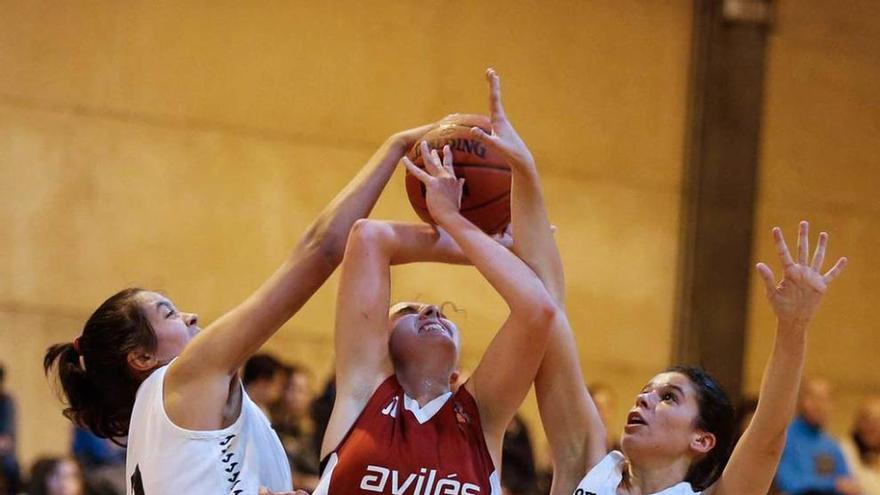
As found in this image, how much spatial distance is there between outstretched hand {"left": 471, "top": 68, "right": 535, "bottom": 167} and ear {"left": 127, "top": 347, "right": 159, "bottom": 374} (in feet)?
3.51

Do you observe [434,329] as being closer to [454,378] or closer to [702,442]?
[454,378]

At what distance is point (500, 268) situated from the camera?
13.0ft

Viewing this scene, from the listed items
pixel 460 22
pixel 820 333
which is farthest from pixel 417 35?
pixel 820 333

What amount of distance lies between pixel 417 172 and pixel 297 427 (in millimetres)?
3825

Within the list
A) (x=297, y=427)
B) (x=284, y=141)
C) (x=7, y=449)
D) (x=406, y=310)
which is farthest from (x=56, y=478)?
(x=406, y=310)

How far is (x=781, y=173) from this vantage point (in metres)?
10.8

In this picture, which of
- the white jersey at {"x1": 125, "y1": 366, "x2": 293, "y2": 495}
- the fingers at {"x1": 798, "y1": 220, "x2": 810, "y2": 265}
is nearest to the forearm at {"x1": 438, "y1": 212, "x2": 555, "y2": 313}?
the fingers at {"x1": 798, "y1": 220, "x2": 810, "y2": 265}

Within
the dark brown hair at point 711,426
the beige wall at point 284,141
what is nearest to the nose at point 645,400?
the dark brown hair at point 711,426

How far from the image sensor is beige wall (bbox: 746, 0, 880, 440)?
1081 centimetres

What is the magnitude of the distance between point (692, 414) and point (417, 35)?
6.38 meters

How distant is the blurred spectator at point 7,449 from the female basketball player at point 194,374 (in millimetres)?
3194

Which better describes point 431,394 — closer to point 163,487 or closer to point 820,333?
point 163,487

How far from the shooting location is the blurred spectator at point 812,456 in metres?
8.12

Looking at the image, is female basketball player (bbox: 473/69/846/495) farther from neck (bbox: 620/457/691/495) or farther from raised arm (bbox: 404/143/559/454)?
raised arm (bbox: 404/143/559/454)
